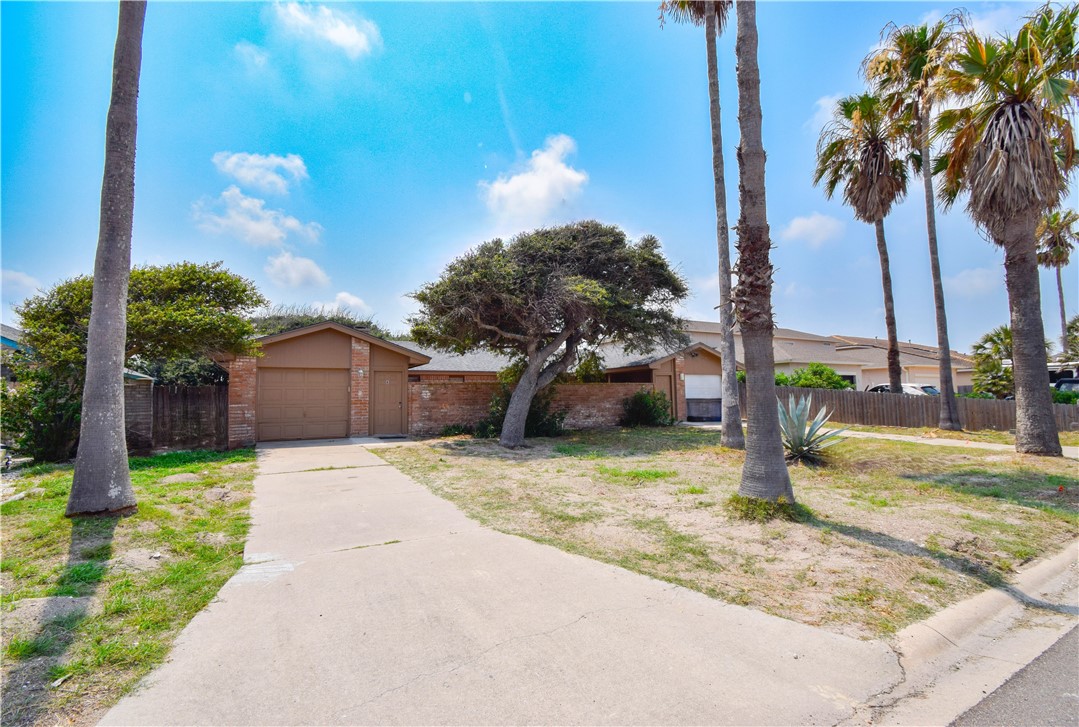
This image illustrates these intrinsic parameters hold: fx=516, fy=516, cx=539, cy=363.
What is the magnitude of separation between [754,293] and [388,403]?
12.9 metres

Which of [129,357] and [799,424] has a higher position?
[129,357]

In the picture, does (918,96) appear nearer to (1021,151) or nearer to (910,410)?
(1021,151)

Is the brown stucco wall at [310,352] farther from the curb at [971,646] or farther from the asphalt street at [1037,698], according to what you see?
the asphalt street at [1037,698]

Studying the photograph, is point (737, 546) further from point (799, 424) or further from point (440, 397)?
point (440, 397)

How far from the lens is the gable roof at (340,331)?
14.2 m

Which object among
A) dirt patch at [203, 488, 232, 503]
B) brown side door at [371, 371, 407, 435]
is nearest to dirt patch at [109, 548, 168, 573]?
dirt patch at [203, 488, 232, 503]

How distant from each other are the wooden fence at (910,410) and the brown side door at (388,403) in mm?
12525

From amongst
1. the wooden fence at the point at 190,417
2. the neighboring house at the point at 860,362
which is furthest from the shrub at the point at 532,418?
the neighboring house at the point at 860,362

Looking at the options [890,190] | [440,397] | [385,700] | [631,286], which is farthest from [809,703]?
[890,190]

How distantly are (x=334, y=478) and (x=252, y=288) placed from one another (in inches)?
261

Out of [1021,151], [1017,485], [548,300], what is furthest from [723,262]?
[1017,485]

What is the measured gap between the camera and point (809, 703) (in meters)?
2.63

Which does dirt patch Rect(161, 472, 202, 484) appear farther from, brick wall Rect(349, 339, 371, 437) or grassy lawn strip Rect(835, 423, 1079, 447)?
grassy lawn strip Rect(835, 423, 1079, 447)

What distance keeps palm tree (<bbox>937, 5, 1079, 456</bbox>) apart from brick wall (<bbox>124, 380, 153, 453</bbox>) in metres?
17.6
